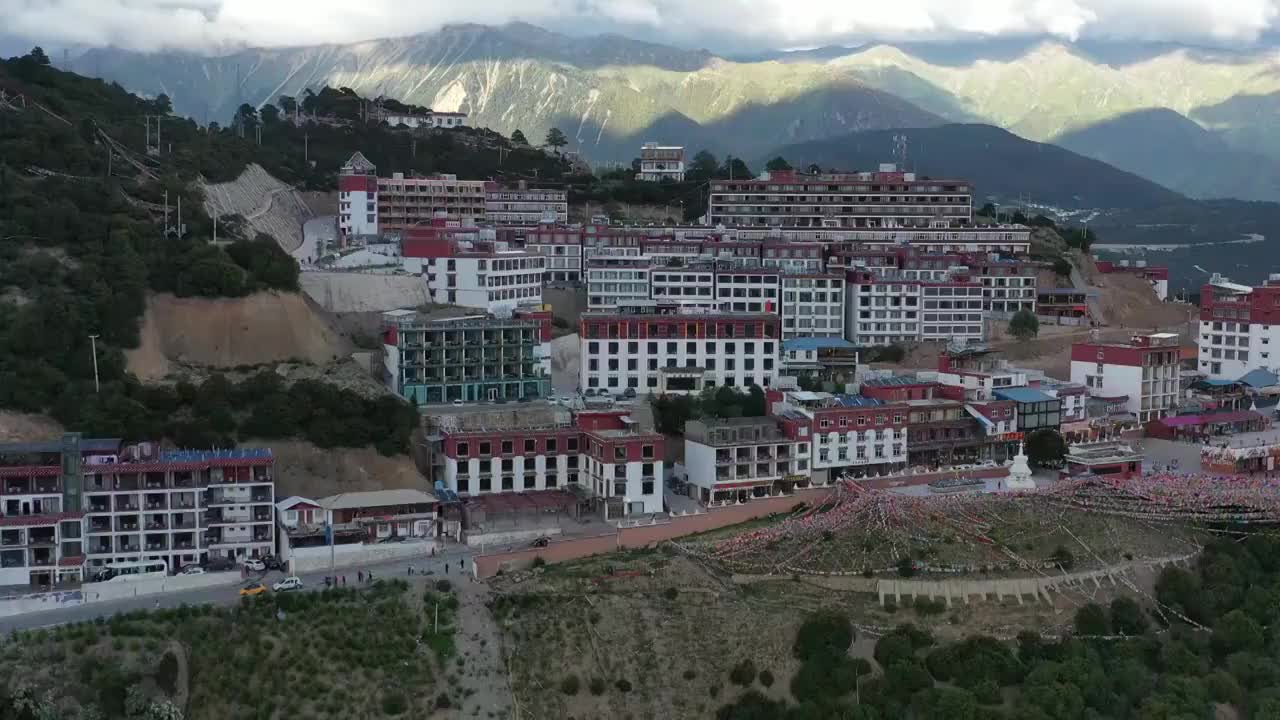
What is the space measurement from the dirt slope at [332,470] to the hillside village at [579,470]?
0.07 m

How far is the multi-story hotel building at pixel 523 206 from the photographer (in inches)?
2124

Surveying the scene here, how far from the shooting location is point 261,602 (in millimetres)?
25922

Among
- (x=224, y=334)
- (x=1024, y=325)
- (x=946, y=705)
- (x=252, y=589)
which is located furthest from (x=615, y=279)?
(x=946, y=705)

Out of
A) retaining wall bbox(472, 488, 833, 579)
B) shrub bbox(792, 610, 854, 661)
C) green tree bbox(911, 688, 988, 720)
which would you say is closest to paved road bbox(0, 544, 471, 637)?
retaining wall bbox(472, 488, 833, 579)

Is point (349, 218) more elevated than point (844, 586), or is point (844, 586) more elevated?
point (349, 218)

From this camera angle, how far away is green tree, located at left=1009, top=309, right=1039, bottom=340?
45347 millimetres

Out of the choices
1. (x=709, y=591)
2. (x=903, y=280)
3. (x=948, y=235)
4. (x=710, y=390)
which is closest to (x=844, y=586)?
(x=709, y=591)

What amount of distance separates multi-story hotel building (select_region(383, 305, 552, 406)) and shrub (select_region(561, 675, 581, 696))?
10.9 meters

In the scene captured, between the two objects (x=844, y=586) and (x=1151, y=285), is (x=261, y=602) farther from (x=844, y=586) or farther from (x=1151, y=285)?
(x=1151, y=285)

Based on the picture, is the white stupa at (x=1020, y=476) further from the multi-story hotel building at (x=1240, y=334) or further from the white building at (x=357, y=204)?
the white building at (x=357, y=204)

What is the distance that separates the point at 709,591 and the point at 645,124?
75.9 meters

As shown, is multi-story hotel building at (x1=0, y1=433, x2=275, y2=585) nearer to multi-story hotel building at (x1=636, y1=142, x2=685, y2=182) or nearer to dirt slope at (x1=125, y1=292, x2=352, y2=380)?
dirt slope at (x1=125, y1=292, x2=352, y2=380)

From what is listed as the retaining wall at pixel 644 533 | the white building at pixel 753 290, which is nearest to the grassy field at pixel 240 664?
the retaining wall at pixel 644 533

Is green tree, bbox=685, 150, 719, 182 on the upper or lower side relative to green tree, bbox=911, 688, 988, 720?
upper
